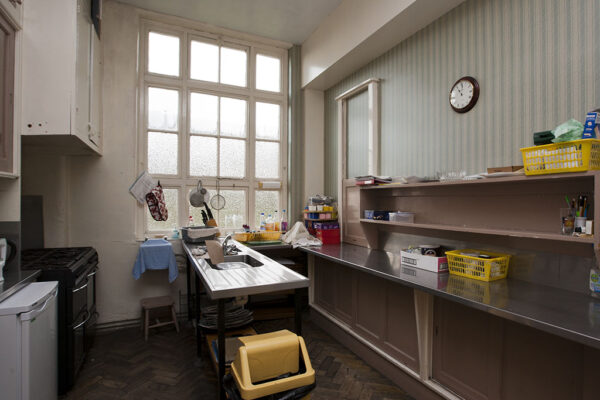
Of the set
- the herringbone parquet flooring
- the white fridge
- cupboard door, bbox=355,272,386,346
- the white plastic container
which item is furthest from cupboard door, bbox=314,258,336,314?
the white fridge

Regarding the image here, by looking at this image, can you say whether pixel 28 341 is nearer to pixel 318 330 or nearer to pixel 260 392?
pixel 260 392

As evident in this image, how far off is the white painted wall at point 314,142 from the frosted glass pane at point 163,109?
1.58 meters

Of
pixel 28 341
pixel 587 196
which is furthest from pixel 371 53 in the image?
pixel 28 341

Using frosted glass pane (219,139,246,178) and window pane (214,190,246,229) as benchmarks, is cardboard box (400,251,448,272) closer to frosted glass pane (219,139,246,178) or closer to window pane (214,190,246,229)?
window pane (214,190,246,229)

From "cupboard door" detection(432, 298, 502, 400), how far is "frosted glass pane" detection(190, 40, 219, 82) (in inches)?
134

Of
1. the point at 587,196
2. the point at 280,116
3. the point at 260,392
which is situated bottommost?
the point at 260,392

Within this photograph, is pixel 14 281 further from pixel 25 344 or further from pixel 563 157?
pixel 563 157

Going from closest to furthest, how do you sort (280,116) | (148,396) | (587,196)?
(587,196)
(148,396)
(280,116)

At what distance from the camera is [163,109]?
360 centimetres

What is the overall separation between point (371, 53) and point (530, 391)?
9.44ft

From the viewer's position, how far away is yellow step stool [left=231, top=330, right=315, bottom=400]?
1.34 m

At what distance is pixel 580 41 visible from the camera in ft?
5.46

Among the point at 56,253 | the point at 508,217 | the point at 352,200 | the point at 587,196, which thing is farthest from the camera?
the point at 352,200

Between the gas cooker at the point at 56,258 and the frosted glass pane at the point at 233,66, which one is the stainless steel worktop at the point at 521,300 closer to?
the gas cooker at the point at 56,258
